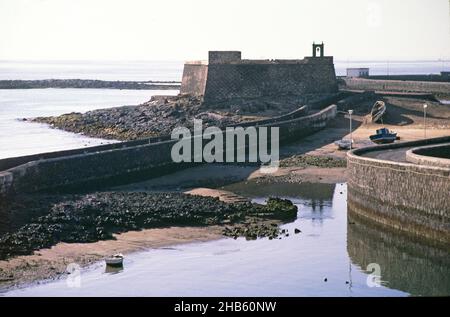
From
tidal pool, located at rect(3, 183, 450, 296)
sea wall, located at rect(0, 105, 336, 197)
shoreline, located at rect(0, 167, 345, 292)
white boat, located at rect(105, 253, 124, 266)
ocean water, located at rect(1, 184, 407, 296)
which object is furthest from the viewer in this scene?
sea wall, located at rect(0, 105, 336, 197)

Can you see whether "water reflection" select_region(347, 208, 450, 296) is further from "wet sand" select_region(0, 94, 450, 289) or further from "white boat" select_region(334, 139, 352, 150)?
"white boat" select_region(334, 139, 352, 150)

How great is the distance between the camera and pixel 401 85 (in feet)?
296

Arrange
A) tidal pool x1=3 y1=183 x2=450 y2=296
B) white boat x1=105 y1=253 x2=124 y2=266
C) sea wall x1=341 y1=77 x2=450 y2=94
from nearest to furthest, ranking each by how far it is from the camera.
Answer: tidal pool x1=3 y1=183 x2=450 y2=296
white boat x1=105 y1=253 x2=124 y2=266
sea wall x1=341 y1=77 x2=450 y2=94

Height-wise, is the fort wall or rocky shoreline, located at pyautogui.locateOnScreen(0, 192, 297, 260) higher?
the fort wall

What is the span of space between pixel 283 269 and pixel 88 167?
16109 millimetres

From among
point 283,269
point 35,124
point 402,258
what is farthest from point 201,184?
point 35,124

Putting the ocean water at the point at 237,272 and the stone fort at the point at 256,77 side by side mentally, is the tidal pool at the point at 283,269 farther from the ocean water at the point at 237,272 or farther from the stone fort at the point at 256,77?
the stone fort at the point at 256,77

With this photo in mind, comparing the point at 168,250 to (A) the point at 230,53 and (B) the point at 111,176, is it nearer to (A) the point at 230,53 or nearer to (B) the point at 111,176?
(B) the point at 111,176

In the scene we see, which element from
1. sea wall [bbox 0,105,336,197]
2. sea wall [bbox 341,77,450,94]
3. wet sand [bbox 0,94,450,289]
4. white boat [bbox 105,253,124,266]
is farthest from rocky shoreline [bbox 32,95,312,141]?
white boat [bbox 105,253,124,266]

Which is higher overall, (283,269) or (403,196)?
(403,196)

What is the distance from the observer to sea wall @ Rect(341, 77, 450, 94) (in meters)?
84.6

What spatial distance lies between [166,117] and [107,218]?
37.0 metres
